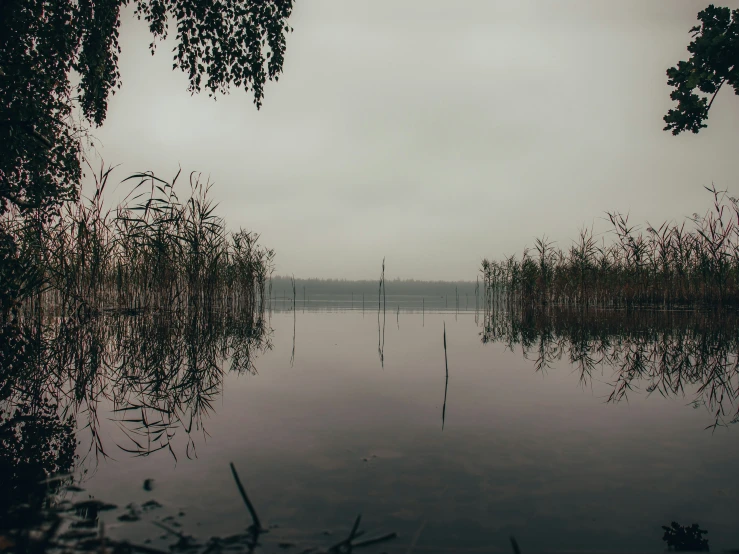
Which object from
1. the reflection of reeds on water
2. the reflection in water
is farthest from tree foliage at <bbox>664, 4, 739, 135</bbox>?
the reflection of reeds on water

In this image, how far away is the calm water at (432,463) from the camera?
136cm

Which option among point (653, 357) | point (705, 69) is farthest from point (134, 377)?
point (705, 69)

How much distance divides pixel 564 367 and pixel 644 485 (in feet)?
9.83

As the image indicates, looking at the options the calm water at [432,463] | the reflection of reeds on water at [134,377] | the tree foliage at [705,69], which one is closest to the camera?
the calm water at [432,463]

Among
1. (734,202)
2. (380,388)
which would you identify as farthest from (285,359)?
(734,202)

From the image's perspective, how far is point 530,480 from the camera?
5.64 feet

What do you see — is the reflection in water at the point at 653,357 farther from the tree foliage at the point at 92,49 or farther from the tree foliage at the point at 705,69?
the tree foliage at the point at 92,49

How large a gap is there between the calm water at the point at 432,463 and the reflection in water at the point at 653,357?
0.30 feet

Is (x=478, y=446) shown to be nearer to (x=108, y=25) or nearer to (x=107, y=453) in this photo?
(x=107, y=453)

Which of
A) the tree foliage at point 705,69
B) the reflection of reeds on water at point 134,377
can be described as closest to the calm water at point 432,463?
the reflection of reeds on water at point 134,377

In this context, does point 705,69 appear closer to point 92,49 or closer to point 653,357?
point 653,357

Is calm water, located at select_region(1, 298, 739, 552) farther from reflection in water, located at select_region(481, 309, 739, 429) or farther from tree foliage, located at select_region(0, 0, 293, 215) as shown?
tree foliage, located at select_region(0, 0, 293, 215)

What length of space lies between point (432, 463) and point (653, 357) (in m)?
4.14

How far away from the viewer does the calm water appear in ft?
4.46
